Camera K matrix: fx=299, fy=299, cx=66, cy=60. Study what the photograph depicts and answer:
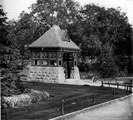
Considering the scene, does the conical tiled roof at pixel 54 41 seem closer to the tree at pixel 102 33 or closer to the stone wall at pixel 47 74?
the stone wall at pixel 47 74

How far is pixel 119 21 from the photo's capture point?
4994 centimetres

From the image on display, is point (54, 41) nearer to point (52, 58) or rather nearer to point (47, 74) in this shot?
point (52, 58)

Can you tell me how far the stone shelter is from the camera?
34719 millimetres

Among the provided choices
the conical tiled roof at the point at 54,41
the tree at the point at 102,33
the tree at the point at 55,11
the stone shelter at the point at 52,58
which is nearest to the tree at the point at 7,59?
the stone shelter at the point at 52,58

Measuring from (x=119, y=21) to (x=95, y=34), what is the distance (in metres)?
5.63

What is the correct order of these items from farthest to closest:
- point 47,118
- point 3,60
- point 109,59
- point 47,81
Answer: point 109,59
point 47,81
point 3,60
point 47,118

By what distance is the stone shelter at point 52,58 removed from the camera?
34719mm

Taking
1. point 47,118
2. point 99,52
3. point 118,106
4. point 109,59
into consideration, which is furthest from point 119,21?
point 47,118

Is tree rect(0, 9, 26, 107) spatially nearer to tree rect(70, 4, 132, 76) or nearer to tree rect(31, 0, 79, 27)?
tree rect(70, 4, 132, 76)

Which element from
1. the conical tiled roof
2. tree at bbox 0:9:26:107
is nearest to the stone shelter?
the conical tiled roof

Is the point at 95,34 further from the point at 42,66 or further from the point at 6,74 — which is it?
the point at 6,74

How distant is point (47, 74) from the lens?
35156 millimetres

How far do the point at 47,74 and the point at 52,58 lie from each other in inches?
80.3

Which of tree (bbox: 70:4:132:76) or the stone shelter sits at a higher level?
tree (bbox: 70:4:132:76)
